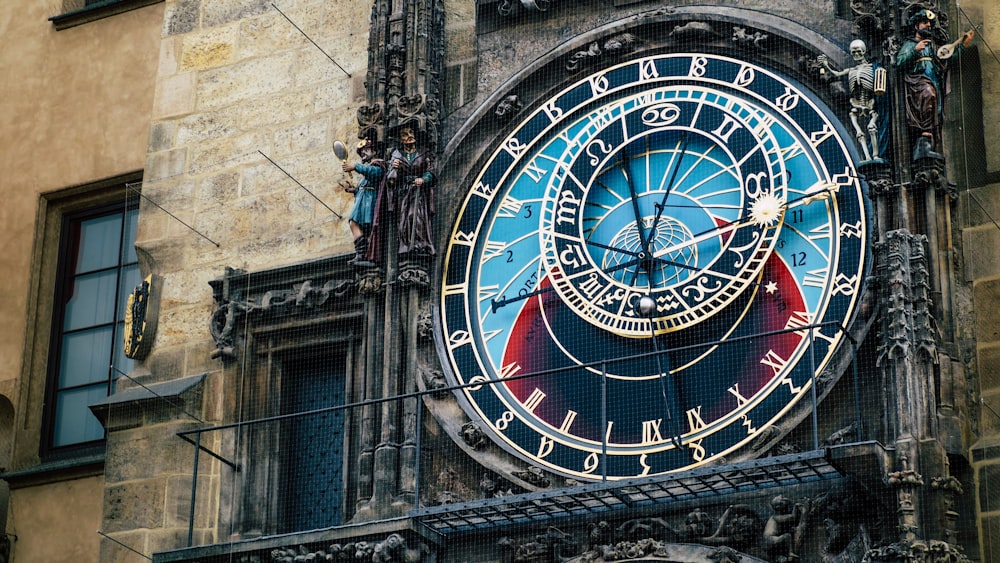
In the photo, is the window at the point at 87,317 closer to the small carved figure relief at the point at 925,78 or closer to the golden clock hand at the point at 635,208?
the golden clock hand at the point at 635,208

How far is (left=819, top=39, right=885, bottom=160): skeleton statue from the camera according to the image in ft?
48.9

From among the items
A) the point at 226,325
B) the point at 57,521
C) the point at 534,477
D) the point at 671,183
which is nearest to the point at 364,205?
→ the point at 226,325

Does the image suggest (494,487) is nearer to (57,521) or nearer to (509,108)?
(509,108)

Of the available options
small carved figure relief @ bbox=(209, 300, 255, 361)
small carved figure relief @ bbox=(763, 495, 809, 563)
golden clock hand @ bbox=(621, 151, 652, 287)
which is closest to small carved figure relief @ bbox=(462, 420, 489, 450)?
golden clock hand @ bbox=(621, 151, 652, 287)

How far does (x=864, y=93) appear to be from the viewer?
15.0m

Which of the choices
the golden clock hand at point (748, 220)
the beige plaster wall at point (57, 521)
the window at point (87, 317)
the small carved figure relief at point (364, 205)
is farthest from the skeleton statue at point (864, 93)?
the beige plaster wall at point (57, 521)

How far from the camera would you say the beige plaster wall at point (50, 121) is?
61.7ft

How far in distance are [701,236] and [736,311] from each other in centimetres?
61

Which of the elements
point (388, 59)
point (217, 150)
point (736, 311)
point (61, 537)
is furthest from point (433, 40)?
point (61, 537)

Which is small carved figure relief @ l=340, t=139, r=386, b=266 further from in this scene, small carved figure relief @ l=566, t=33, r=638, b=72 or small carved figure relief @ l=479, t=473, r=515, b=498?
small carved figure relief @ l=479, t=473, r=515, b=498

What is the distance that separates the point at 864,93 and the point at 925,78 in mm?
447

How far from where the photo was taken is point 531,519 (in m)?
15.0

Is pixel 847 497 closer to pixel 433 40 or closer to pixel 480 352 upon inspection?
pixel 480 352

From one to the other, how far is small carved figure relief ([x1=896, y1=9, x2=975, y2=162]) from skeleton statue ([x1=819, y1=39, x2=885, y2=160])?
7.9 inches
